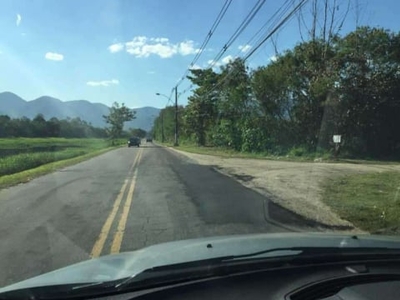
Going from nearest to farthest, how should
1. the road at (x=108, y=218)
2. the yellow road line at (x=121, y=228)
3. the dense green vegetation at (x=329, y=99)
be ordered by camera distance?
1. the road at (x=108, y=218)
2. the yellow road line at (x=121, y=228)
3. the dense green vegetation at (x=329, y=99)

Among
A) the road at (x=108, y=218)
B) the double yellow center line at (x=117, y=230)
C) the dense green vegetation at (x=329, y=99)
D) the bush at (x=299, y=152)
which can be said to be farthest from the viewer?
the bush at (x=299, y=152)

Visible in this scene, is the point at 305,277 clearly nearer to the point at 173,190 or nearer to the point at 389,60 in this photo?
the point at 173,190

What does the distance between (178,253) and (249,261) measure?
0.64m

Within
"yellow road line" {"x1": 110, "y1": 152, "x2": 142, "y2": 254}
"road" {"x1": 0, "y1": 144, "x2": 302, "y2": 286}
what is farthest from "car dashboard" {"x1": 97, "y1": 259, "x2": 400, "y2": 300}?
"yellow road line" {"x1": 110, "y1": 152, "x2": 142, "y2": 254}

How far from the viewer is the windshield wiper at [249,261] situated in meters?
2.91

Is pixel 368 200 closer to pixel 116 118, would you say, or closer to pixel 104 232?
pixel 104 232

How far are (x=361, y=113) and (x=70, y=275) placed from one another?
32196mm

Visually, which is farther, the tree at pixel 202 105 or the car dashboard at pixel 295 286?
the tree at pixel 202 105

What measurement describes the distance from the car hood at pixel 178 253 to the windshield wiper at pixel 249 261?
12 cm

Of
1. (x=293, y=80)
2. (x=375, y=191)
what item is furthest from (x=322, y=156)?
(x=375, y=191)

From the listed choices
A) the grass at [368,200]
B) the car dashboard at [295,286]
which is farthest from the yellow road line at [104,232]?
the car dashboard at [295,286]

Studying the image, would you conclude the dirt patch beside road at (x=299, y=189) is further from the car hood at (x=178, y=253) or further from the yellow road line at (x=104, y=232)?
the car hood at (x=178, y=253)

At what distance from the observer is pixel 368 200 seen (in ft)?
43.2

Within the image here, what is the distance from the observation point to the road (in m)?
7.59
